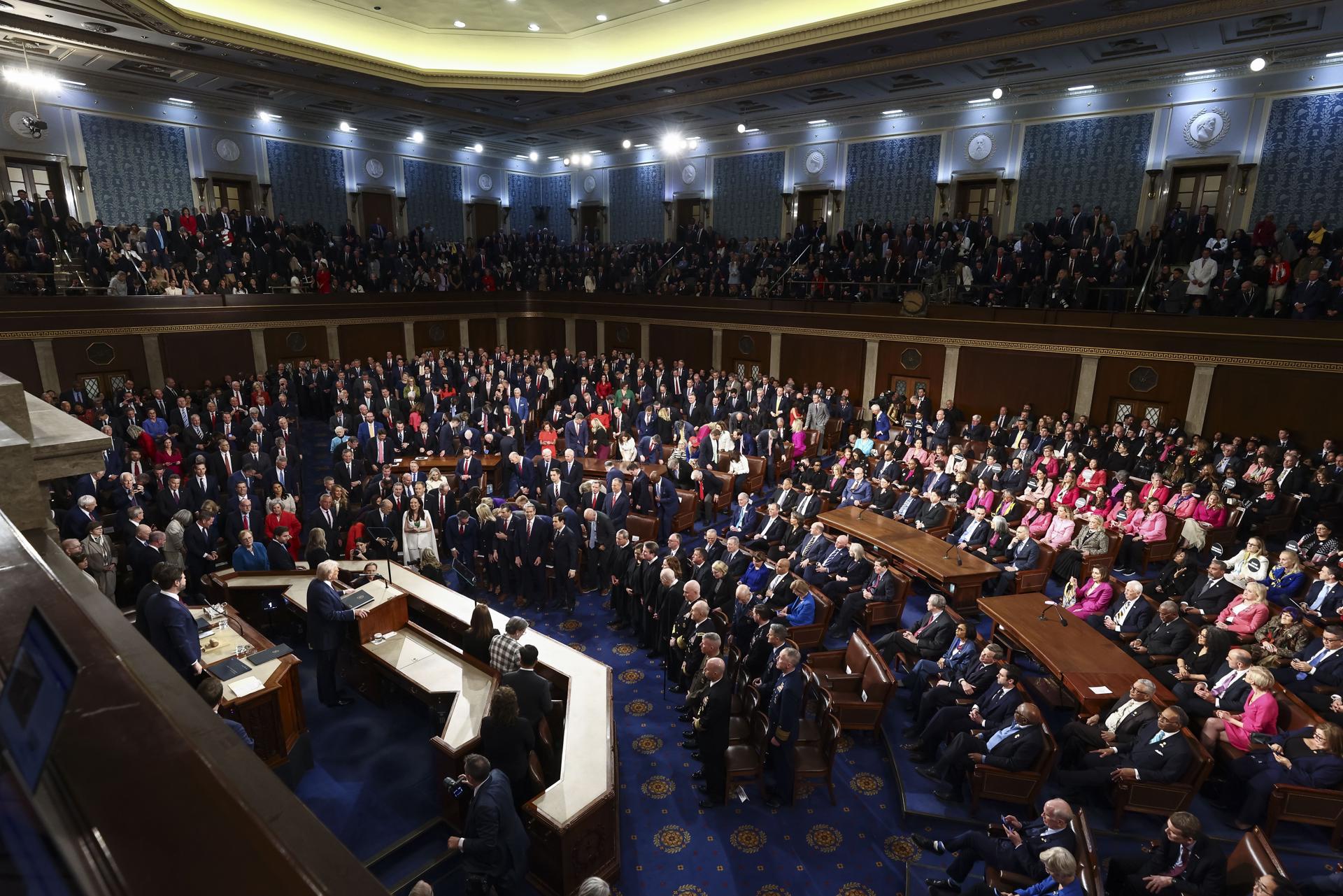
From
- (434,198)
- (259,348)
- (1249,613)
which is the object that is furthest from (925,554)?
(434,198)

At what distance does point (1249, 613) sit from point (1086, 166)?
46.8ft

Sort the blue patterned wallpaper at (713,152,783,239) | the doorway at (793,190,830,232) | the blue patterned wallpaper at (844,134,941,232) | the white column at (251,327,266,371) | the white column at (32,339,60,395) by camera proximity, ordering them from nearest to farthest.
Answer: the white column at (32,339,60,395), the white column at (251,327,266,371), the blue patterned wallpaper at (844,134,941,232), the doorway at (793,190,830,232), the blue patterned wallpaper at (713,152,783,239)

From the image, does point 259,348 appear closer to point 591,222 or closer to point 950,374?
point 591,222

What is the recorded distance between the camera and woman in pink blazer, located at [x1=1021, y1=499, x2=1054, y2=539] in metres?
10.8

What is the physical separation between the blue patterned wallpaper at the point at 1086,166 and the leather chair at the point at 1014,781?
1606 cm

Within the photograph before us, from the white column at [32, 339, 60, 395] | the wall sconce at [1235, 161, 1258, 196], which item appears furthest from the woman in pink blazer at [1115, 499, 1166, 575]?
the white column at [32, 339, 60, 395]

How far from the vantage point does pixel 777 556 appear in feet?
34.3

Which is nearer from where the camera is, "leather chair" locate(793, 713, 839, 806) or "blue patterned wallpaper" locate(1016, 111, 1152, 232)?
"leather chair" locate(793, 713, 839, 806)

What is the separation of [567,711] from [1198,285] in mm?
15395

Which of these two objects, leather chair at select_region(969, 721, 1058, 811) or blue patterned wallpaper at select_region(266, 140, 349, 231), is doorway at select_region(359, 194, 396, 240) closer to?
blue patterned wallpaper at select_region(266, 140, 349, 231)

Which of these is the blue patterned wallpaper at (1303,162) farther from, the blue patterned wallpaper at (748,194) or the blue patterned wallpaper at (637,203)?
the blue patterned wallpaper at (637,203)

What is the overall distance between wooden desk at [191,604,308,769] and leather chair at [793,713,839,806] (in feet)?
14.6

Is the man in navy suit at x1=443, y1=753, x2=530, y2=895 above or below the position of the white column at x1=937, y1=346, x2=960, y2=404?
below

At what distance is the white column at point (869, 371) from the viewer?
18578 millimetres
